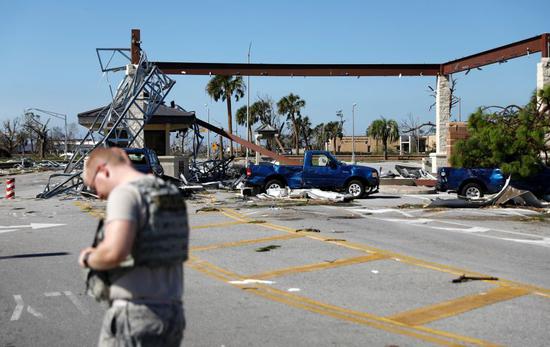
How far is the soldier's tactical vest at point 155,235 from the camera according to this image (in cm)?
337

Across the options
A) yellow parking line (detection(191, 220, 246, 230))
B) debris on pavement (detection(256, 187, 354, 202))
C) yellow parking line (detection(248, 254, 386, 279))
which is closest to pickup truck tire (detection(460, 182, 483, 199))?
debris on pavement (detection(256, 187, 354, 202))

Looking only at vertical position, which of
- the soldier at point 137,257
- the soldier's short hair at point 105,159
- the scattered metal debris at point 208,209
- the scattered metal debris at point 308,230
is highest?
the soldier's short hair at point 105,159

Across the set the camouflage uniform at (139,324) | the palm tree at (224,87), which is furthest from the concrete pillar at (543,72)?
the palm tree at (224,87)

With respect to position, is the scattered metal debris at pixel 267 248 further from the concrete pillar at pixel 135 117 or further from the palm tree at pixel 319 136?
the palm tree at pixel 319 136

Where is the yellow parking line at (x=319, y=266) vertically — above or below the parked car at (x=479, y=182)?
below

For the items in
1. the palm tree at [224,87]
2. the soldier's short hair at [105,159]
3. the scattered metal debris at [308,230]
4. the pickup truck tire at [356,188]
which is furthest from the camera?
the palm tree at [224,87]

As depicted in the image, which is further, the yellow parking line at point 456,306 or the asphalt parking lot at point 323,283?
the yellow parking line at point 456,306

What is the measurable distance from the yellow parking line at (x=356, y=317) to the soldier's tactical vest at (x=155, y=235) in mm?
3628

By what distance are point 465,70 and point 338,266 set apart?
23993 mm

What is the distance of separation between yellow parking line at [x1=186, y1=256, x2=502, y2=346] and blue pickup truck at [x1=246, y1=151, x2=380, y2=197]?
14854mm

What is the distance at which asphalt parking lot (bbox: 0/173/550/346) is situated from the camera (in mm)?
6566

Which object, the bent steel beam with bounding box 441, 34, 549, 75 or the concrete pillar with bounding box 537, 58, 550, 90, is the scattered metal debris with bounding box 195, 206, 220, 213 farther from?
the bent steel beam with bounding box 441, 34, 549, 75

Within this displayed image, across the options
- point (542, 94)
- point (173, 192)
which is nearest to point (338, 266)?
point (173, 192)

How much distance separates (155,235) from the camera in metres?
3.39
